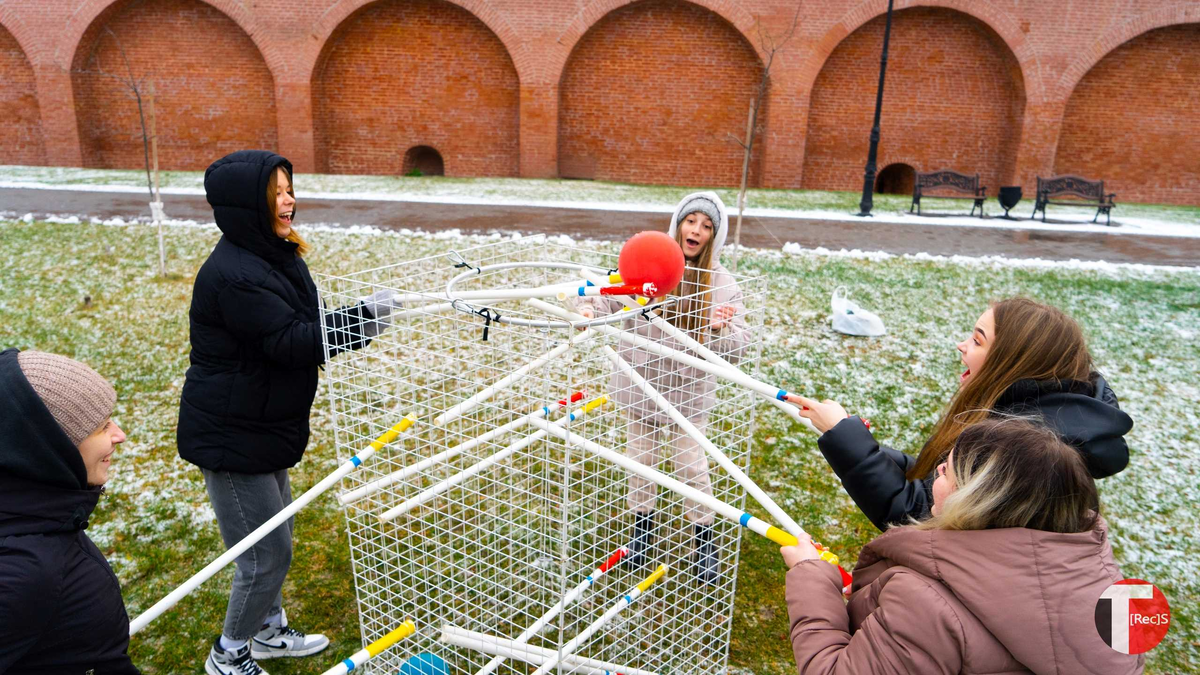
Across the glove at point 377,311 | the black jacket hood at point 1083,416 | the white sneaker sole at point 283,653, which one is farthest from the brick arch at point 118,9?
the black jacket hood at point 1083,416

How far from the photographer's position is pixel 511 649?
2482 mm

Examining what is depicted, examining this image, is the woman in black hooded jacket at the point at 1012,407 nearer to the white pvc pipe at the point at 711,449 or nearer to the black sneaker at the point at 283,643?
the white pvc pipe at the point at 711,449

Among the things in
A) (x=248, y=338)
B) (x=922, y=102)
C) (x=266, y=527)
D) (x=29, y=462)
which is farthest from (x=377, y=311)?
(x=922, y=102)

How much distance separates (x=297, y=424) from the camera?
8.78 ft

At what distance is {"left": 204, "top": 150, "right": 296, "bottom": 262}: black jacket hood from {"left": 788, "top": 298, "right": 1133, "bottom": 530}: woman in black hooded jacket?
178 cm

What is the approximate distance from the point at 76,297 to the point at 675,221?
6.32m

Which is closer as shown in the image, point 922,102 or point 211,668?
point 211,668

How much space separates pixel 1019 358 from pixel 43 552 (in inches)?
92.9

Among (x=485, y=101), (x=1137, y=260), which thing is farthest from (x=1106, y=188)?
(x=485, y=101)

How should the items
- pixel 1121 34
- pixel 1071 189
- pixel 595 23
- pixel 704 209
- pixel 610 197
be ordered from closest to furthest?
pixel 704 209 → pixel 1071 189 → pixel 610 197 → pixel 1121 34 → pixel 595 23

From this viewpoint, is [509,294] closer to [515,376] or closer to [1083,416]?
[515,376]

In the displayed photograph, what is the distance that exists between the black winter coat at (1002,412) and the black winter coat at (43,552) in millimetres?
1760

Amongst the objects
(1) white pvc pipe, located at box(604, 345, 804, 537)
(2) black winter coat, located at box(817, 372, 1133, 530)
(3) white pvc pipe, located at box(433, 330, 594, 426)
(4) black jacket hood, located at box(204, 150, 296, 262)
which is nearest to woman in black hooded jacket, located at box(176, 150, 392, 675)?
(4) black jacket hood, located at box(204, 150, 296, 262)

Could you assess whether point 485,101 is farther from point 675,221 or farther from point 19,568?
point 19,568
